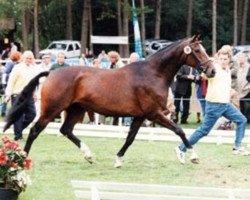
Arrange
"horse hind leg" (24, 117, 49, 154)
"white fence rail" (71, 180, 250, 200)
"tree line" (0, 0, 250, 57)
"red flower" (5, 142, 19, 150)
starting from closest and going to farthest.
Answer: "white fence rail" (71, 180, 250, 200), "red flower" (5, 142, 19, 150), "horse hind leg" (24, 117, 49, 154), "tree line" (0, 0, 250, 57)

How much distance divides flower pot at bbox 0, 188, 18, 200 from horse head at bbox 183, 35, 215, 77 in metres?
4.06

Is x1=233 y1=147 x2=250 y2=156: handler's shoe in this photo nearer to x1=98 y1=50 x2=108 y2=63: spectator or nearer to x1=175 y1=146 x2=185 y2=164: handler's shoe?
x1=175 y1=146 x2=185 y2=164: handler's shoe

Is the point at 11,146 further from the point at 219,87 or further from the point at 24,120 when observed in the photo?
the point at 24,120

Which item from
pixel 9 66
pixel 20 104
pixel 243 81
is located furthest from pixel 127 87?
pixel 9 66

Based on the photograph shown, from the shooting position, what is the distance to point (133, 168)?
1155 cm

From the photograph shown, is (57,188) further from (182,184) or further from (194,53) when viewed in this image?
(194,53)

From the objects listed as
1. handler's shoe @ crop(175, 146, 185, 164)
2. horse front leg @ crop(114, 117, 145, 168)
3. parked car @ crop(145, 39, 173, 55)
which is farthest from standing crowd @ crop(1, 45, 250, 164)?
parked car @ crop(145, 39, 173, 55)

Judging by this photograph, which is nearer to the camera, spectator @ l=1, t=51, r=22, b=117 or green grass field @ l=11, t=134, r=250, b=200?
green grass field @ l=11, t=134, r=250, b=200

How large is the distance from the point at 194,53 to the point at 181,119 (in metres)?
7.47

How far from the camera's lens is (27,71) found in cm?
1529

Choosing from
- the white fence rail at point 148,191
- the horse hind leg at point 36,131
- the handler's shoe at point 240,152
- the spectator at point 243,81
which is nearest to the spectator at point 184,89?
the spectator at point 243,81

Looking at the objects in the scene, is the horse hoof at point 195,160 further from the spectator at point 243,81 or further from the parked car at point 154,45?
the parked car at point 154,45

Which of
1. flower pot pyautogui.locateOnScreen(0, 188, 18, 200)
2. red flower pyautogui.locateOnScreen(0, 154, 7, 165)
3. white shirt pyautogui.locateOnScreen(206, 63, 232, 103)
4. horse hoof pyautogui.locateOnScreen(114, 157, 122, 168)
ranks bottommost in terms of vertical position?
horse hoof pyautogui.locateOnScreen(114, 157, 122, 168)

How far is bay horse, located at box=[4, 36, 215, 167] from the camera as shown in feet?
38.3
